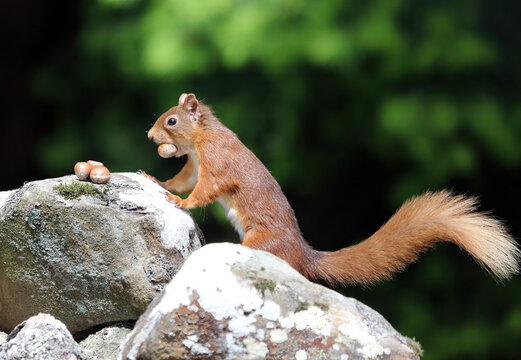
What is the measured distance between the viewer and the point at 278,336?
1824 mm

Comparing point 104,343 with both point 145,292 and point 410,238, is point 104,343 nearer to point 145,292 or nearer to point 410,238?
point 145,292

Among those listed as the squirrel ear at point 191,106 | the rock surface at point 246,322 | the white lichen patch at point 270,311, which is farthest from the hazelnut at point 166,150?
the white lichen patch at point 270,311

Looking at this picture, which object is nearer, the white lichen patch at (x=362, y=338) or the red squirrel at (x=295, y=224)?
the white lichen patch at (x=362, y=338)

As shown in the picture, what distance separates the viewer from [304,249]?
247 cm

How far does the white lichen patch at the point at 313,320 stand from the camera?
1844 mm

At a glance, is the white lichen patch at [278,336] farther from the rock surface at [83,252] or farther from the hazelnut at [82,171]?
the hazelnut at [82,171]

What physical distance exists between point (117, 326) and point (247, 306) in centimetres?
60

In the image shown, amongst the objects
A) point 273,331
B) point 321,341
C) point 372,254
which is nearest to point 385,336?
point 321,341

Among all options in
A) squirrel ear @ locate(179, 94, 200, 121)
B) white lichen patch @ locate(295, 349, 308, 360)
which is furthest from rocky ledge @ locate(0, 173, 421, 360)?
squirrel ear @ locate(179, 94, 200, 121)

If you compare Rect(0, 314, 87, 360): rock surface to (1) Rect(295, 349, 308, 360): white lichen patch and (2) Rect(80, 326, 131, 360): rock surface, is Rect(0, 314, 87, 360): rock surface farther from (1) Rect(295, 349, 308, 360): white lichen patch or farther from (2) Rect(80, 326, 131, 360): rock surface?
(1) Rect(295, 349, 308, 360): white lichen patch

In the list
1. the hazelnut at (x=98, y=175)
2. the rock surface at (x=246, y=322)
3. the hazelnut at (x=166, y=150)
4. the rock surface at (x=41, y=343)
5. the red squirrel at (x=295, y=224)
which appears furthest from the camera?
the hazelnut at (x=166, y=150)

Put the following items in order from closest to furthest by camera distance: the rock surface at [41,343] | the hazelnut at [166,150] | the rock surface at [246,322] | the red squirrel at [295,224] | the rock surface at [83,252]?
the rock surface at [246,322]
the rock surface at [41,343]
the rock surface at [83,252]
the red squirrel at [295,224]
the hazelnut at [166,150]

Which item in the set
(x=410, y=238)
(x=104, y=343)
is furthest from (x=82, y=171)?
(x=410, y=238)

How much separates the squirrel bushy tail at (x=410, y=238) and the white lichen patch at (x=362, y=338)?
535 mm
